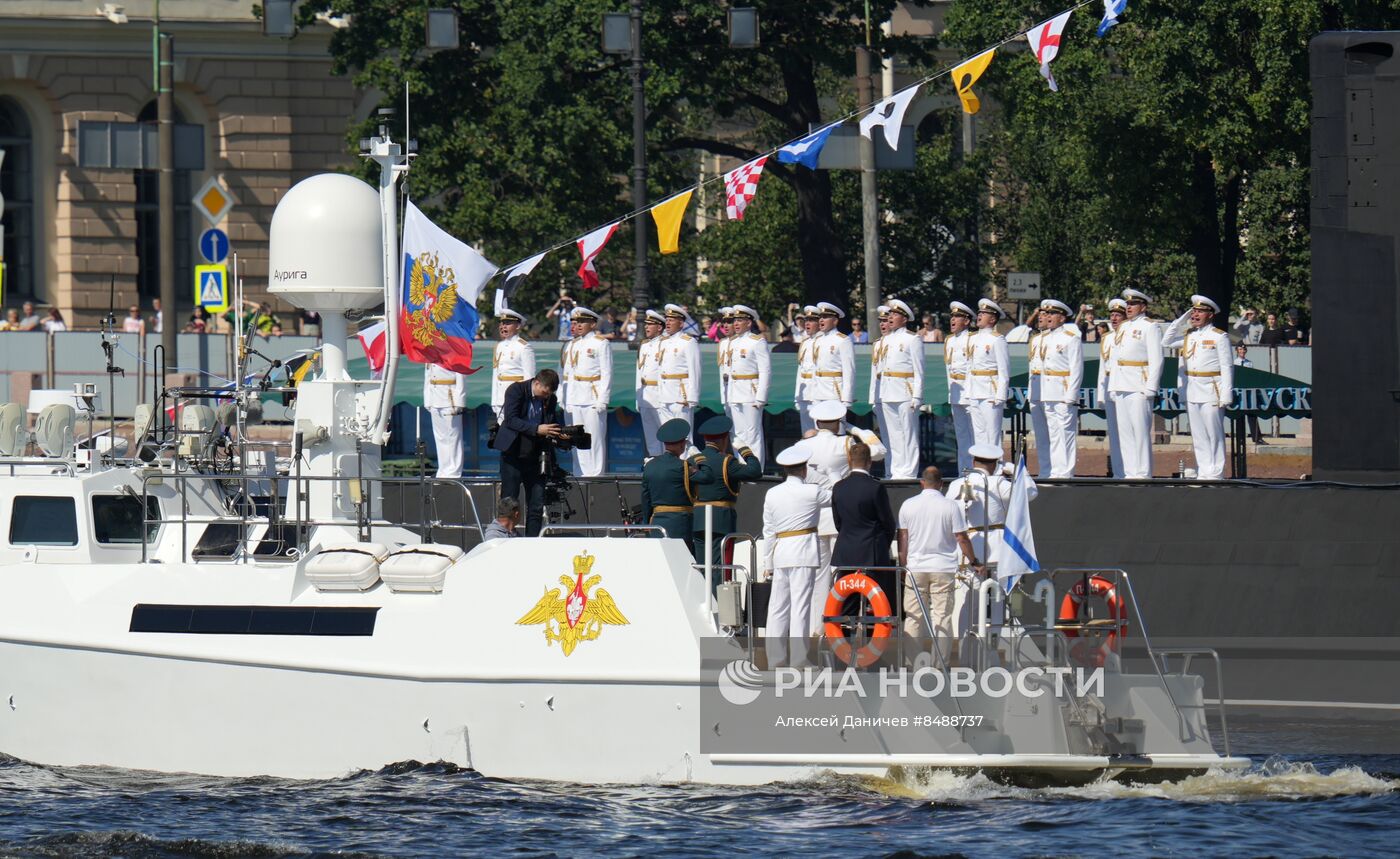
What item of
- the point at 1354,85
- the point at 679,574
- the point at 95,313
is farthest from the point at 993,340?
the point at 95,313

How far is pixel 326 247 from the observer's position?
1661 cm

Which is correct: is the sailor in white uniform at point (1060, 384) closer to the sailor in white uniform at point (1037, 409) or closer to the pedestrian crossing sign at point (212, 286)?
the sailor in white uniform at point (1037, 409)

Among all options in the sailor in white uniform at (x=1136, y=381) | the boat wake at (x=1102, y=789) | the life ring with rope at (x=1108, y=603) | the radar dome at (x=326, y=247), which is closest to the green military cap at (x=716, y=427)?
the radar dome at (x=326, y=247)

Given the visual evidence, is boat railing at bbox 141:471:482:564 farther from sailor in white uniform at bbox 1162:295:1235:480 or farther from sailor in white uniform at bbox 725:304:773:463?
sailor in white uniform at bbox 1162:295:1235:480

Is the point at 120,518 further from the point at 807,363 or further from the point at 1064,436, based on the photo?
the point at 1064,436

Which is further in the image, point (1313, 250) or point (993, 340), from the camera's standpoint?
point (993, 340)

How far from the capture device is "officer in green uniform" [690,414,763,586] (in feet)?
55.3

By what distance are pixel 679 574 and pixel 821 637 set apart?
1.06 meters

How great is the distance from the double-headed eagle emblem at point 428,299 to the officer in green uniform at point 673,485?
1.95m

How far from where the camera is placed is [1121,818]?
559 inches

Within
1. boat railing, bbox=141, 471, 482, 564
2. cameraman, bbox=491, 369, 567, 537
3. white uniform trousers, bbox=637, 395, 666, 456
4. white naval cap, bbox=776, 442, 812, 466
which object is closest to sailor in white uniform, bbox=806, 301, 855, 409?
white uniform trousers, bbox=637, 395, 666, 456

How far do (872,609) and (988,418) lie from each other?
26.2 feet

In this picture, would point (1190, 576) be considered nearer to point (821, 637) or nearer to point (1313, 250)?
point (1313, 250)

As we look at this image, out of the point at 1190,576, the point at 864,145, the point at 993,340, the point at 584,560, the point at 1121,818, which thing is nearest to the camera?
the point at 1121,818
